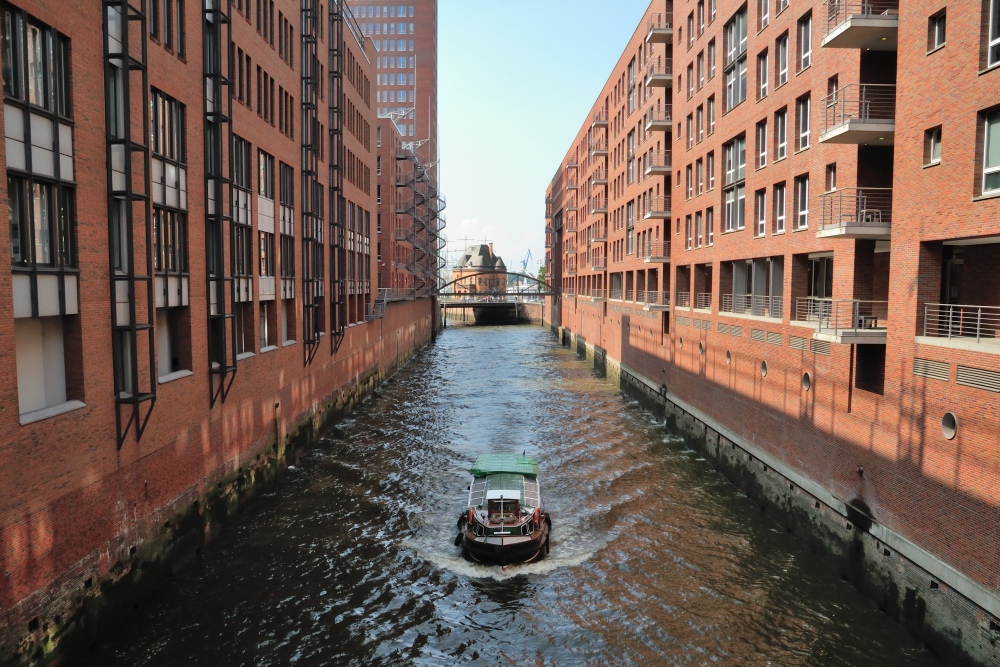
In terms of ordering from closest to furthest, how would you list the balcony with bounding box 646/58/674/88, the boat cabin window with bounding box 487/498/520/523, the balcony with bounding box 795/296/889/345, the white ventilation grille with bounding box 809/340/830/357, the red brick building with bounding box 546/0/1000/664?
the red brick building with bounding box 546/0/1000/664, the balcony with bounding box 795/296/889/345, the boat cabin window with bounding box 487/498/520/523, the white ventilation grille with bounding box 809/340/830/357, the balcony with bounding box 646/58/674/88

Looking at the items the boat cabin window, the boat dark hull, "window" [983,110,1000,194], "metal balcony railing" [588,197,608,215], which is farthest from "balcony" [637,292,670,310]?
"window" [983,110,1000,194]

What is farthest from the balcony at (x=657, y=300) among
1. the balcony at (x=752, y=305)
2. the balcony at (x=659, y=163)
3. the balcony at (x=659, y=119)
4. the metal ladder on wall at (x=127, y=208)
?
the metal ladder on wall at (x=127, y=208)

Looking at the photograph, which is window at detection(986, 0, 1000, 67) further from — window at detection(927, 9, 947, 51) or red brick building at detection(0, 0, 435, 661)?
red brick building at detection(0, 0, 435, 661)

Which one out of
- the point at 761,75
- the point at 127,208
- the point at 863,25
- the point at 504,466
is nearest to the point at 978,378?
the point at 863,25

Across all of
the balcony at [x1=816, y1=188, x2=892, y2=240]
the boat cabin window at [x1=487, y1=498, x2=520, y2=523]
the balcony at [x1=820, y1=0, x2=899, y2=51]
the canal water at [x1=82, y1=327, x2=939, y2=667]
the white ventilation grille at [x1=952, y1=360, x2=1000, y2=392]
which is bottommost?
the canal water at [x1=82, y1=327, x2=939, y2=667]

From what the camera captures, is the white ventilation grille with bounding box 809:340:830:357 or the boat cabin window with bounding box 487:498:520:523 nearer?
the boat cabin window with bounding box 487:498:520:523

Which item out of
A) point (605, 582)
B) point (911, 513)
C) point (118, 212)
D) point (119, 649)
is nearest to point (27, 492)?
point (119, 649)

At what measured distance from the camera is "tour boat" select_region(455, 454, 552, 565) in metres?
17.3

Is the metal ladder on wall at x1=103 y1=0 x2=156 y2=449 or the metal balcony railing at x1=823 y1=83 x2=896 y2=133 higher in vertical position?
the metal balcony railing at x1=823 y1=83 x2=896 y2=133

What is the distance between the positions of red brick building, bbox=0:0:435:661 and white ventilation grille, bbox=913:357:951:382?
15422 millimetres

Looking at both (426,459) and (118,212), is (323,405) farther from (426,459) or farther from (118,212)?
(118,212)

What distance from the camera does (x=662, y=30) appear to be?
124 feet

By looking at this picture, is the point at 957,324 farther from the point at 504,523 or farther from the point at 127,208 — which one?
the point at 127,208

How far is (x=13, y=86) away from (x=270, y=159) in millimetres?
14224
